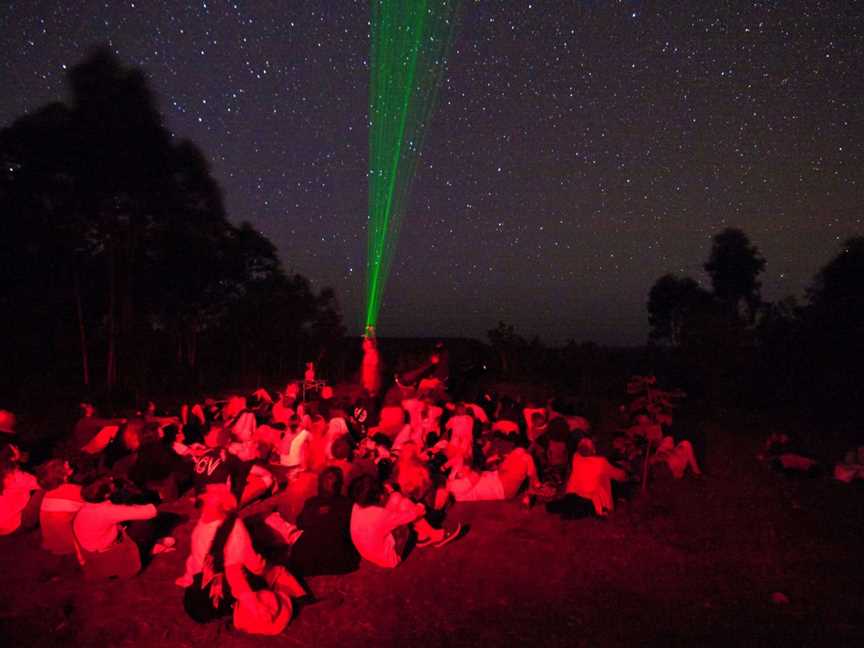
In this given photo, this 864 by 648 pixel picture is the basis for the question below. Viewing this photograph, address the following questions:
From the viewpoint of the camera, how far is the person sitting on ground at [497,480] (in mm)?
10562

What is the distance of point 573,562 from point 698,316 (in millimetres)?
15653

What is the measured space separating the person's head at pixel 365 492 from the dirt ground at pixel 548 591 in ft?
2.63

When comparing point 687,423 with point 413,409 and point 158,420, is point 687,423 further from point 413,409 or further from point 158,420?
point 158,420

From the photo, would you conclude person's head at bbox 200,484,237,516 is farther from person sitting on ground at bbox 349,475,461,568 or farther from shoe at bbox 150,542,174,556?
shoe at bbox 150,542,174,556

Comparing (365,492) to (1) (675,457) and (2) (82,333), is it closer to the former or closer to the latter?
(1) (675,457)

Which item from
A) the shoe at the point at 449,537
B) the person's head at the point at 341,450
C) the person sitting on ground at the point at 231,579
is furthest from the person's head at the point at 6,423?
the shoe at the point at 449,537

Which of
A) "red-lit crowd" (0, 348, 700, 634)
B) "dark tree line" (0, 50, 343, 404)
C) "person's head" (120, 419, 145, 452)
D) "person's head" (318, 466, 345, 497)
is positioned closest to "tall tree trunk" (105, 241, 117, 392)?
"dark tree line" (0, 50, 343, 404)

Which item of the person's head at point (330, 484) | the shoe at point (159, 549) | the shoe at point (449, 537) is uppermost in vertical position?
the person's head at point (330, 484)

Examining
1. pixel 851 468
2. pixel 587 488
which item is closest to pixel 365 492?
pixel 587 488

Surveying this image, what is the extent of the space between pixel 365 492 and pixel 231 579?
78.3 inches

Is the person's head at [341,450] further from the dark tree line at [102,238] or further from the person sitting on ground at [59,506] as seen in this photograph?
the dark tree line at [102,238]

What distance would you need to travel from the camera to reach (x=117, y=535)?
7.58 meters

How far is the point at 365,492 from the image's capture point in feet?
25.6

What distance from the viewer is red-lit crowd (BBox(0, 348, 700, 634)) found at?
21.7ft
